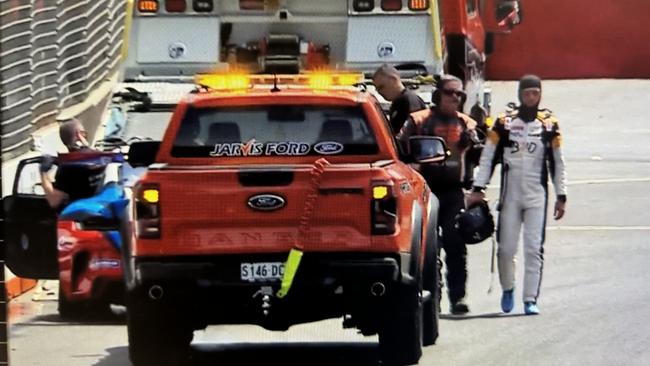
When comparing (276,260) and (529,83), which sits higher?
(529,83)

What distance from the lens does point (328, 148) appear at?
32.7 ft

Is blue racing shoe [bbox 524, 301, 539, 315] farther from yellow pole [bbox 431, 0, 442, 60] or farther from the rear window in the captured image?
yellow pole [bbox 431, 0, 442, 60]

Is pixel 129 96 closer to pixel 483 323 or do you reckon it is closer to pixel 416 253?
pixel 483 323

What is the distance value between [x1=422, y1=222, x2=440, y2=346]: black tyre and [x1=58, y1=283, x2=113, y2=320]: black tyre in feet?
9.16

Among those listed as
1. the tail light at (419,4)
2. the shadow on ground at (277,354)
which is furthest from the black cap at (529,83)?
the tail light at (419,4)

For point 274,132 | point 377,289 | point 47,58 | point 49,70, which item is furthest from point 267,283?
point 49,70

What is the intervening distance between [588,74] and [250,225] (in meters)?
29.1

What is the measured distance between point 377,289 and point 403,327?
1.43ft

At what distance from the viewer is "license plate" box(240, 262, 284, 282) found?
9.30m

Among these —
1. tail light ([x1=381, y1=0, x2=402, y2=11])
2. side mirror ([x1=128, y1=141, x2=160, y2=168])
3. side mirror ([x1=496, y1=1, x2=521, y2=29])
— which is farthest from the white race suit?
side mirror ([x1=496, y1=1, x2=521, y2=29])

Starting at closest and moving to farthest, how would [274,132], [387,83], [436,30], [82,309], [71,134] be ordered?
[274,132] < [82,309] < [71,134] < [387,83] < [436,30]

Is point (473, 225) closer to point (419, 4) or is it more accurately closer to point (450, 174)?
point (450, 174)

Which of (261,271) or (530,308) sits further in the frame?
(530,308)

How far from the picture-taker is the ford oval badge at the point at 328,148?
9930 mm
